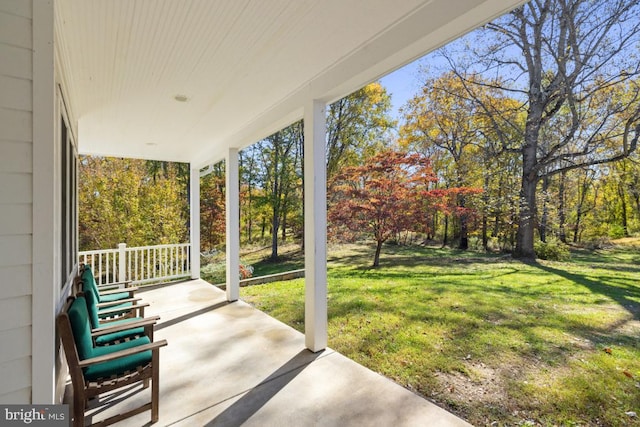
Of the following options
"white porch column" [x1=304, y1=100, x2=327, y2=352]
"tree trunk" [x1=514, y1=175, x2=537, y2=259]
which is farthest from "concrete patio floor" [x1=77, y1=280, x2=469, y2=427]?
"tree trunk" [x1=514, y1=175, x2=537, y2=259]

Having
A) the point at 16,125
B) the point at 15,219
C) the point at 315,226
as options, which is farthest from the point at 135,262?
the point at 16,125

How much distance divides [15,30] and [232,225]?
12.6 ft

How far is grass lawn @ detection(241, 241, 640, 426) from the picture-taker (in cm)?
267

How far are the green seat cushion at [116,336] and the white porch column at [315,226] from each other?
1.67 metres

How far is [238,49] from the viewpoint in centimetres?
245

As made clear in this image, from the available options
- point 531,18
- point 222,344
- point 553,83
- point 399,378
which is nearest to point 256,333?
point 222,344

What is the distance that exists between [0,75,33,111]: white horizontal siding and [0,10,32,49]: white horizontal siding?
17 cm

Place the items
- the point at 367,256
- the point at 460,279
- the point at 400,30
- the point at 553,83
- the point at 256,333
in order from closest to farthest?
the point at 400,30, the point at 256,333, the point at 553,83, the point at 460,279, the point at 367,256

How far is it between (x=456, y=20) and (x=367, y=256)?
21.9ft

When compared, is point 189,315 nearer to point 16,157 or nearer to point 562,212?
point 16,157

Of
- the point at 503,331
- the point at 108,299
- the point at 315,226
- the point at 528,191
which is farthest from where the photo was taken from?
the point at 528,191

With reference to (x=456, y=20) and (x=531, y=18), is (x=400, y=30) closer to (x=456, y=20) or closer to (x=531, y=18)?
(x=456, y=20)

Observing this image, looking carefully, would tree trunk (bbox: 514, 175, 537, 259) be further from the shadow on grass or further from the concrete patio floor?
the concrete patio floor

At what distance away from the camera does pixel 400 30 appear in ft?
6.75
